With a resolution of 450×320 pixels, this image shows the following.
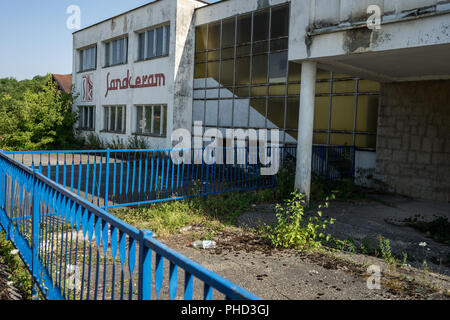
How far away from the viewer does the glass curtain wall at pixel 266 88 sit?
11820 mm

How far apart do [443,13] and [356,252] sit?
12.9 feet

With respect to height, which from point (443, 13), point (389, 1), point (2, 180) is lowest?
point (2, 180)

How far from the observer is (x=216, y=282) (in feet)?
5.88

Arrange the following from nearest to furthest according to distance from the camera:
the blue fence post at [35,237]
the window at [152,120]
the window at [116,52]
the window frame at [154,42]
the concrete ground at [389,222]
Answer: the blue fence post at [35,237]
the concrete ground at [389,222]
the window frame at [154,42]
the window at [152,120]
the window at [116,52]

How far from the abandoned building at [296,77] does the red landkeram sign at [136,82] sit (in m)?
0.05

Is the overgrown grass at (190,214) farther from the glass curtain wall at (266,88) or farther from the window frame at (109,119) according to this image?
the window frame at (109,119)

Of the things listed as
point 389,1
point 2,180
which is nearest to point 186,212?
point 2,180

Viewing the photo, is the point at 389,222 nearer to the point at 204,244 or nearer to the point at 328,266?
the point at 328,266

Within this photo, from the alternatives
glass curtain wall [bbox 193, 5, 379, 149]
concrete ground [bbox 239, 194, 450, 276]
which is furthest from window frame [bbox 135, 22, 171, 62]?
concrete ground [bbox 239, 194, 450, 276]

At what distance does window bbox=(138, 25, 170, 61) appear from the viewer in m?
17.2

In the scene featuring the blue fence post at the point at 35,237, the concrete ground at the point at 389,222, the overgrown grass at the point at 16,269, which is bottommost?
the overgrown grass at the point at 16,269

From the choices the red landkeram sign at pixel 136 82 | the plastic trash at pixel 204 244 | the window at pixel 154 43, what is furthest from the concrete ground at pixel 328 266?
the window at pixel 154 43
